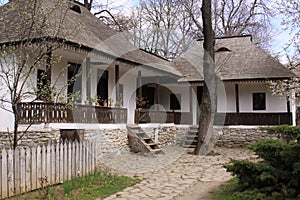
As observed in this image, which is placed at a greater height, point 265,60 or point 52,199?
point 265,60

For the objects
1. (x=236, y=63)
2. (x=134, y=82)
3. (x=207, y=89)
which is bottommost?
(x=207, y=89)

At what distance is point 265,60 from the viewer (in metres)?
19.1

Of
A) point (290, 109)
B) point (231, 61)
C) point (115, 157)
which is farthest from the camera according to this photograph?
point (231, 61)

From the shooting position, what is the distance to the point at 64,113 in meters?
10.7

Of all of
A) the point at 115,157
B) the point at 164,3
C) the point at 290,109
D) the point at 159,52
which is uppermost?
the point at 164,3

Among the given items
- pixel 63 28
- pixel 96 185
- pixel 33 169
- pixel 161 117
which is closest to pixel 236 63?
pixel 161 117

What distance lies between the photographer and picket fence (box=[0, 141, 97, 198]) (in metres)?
6.42

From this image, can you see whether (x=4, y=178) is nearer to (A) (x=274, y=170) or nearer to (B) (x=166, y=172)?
(B) (x=166, y=172)

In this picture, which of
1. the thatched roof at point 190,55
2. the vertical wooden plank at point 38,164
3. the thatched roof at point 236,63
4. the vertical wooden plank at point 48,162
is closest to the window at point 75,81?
the thatched roof at point 190,55

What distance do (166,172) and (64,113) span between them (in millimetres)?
3730

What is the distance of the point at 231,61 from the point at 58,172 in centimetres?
1485

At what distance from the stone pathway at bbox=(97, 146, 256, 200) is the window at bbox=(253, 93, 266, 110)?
660cm

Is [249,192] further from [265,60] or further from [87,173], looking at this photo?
[265,60]

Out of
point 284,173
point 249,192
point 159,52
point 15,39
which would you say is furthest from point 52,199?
point 159,52
